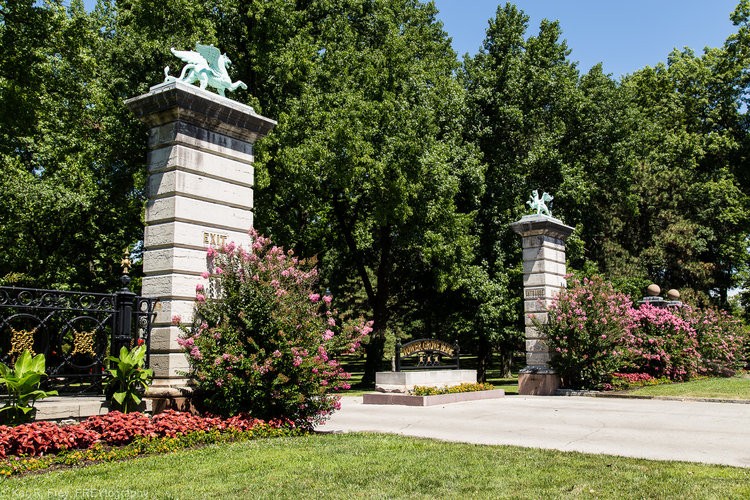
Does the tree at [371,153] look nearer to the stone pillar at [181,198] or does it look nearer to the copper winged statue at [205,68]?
the copper winged statue at [205,68]

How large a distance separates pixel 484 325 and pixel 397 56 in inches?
453

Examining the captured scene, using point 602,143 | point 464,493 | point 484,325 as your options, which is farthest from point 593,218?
point 464,493

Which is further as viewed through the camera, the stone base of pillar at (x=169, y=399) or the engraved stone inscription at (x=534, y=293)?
the engraved stone inscription at (x=534, y=293)

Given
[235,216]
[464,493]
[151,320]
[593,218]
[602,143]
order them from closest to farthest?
[464,493], [151,320], [235,216], [602,143], [593,218]

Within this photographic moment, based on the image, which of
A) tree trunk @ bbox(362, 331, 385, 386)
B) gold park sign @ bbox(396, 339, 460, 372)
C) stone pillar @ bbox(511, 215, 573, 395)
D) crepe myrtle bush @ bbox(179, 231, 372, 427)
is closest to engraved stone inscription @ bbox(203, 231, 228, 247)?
crepe myrtle bush @ bbox(179, 231, 372, 427)

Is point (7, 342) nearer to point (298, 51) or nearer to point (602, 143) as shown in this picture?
point (298, 51)

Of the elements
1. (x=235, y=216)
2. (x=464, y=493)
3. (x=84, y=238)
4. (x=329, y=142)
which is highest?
(x=329, y=142)

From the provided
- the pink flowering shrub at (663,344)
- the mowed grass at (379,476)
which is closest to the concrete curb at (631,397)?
the pink flowering shrub at (663,344)

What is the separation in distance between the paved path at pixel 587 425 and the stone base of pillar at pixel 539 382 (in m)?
2.48

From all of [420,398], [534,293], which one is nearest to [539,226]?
[534,293]

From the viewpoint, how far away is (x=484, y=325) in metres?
26.2

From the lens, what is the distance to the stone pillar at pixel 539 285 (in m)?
19.7

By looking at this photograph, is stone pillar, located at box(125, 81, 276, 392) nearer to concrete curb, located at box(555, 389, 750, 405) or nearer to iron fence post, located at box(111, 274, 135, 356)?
iron fence post, located at box(111, 274, 135, 356)

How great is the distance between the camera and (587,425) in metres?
11.6
